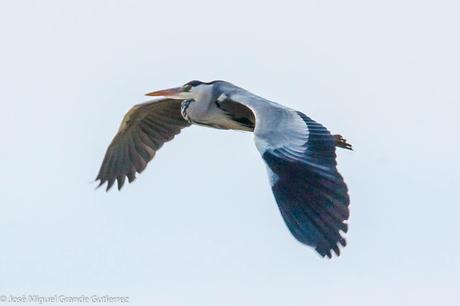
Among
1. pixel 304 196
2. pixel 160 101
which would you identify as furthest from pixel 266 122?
pixel 160 101

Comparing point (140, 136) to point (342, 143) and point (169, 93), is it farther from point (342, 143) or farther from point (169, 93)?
point (342, 143)

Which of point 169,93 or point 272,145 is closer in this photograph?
point 272,145

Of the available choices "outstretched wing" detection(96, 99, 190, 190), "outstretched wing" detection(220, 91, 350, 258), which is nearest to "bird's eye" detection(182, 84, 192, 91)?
"outstretched wing" detection(96, 99, 190, 190)

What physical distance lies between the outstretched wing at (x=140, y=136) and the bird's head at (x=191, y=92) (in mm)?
526

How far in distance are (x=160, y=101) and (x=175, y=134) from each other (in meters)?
0.39

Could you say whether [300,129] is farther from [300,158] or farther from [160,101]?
[160,101]

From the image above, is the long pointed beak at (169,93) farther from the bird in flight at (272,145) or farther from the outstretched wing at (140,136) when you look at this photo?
the outstretched wing at (140,136)

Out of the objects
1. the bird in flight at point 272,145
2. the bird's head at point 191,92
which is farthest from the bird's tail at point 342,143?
the bird's head at point 191,92

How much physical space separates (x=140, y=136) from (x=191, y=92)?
118cm

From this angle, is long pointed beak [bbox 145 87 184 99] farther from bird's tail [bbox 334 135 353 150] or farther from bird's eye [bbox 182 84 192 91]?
bird's tail [bbox 334 135 353 150]

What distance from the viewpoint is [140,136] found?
14.1 m

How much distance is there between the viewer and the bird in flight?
9.57 m

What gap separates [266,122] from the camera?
1105cm

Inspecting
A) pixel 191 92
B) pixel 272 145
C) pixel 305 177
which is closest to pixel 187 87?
pixel 191 92
